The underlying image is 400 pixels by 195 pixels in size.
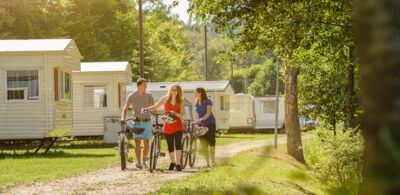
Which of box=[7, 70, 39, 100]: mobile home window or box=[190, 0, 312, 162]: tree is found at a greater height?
box=[190, 0, 312, 162]: tree

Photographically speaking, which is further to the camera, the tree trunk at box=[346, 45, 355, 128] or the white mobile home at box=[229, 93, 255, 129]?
the white mobile home at box=[229, 93, 255, 129]

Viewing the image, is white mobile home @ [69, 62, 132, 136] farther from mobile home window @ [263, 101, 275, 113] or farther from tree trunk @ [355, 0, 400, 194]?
tree trunk @ [355, 0, 400, 194]

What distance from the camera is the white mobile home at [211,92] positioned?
35.8 metres

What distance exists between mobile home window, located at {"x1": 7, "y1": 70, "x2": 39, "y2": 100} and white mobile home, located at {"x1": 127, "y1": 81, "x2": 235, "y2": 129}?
41.5ft

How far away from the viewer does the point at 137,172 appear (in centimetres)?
1292

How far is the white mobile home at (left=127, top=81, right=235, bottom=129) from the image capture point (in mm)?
35750

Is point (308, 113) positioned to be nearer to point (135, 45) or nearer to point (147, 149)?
point (147, 149)

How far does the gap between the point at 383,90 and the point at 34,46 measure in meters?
22.2

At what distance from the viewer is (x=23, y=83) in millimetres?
22422

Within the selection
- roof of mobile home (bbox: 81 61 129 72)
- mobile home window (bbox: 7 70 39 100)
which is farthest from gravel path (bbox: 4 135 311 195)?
roof of mobile home (bbox: 81 61 129 72)

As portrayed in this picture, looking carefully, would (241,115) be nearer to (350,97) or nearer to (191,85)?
(191,85)

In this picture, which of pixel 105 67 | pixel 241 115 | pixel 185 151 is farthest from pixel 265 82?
pixel 185 151

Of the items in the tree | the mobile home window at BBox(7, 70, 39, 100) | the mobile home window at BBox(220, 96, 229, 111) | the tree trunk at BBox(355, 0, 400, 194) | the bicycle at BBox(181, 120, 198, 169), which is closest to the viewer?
the tree trunk at BBox(355, 0, 400, 194)

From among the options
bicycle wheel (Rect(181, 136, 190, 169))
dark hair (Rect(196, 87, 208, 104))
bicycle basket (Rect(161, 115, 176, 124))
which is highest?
dark hair (Rect(196, 87, 208, 104))
